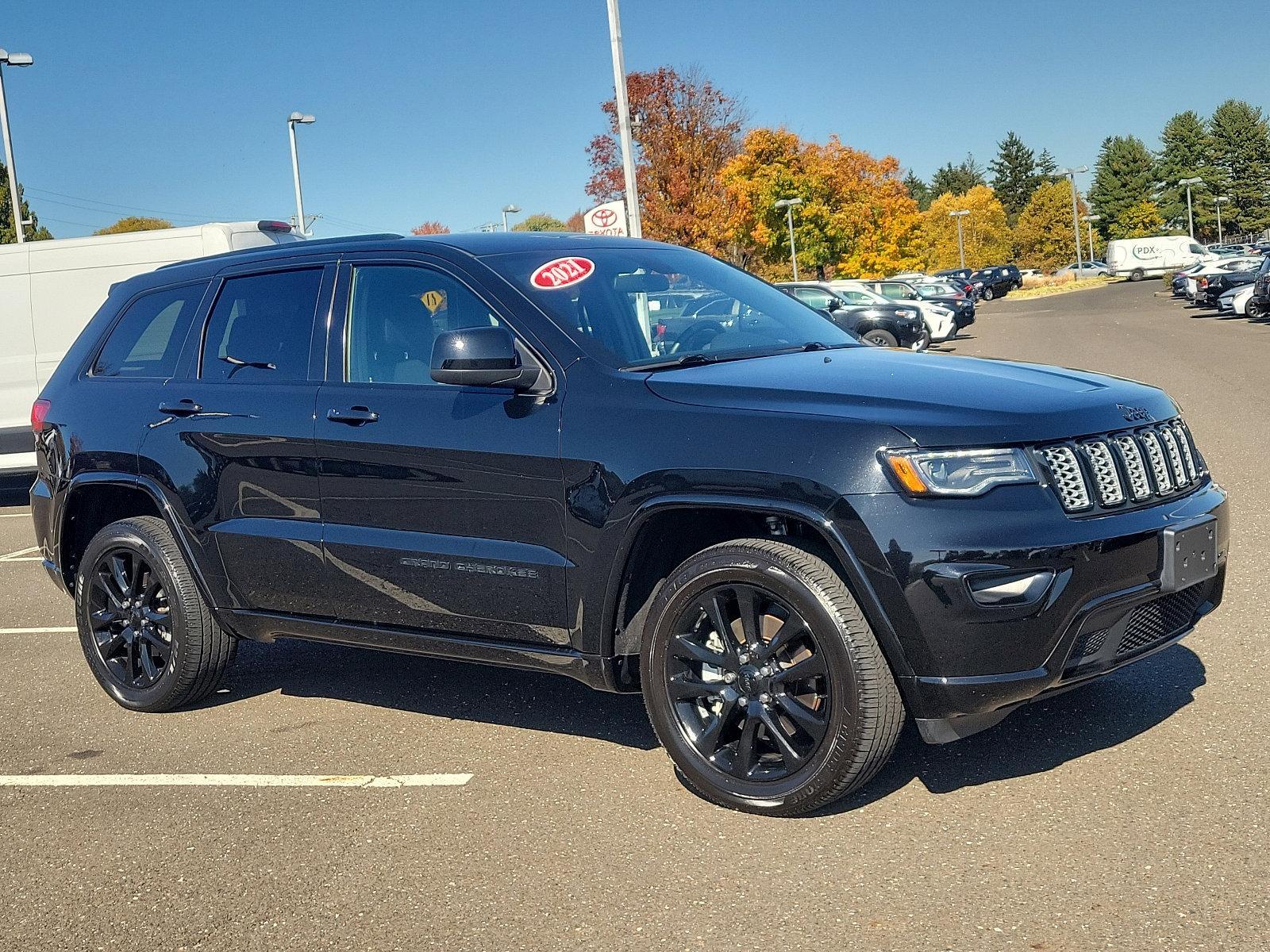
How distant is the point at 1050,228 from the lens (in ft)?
381

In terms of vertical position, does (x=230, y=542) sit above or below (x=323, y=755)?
above

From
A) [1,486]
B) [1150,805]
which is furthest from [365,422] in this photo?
[1,486]

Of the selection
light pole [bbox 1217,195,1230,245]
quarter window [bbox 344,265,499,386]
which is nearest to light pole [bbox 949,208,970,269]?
light pole [bbox 1217,195,1230,245]

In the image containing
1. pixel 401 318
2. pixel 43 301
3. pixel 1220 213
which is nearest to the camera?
pixel 401 318

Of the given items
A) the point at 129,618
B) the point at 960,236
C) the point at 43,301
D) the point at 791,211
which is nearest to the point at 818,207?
the point at 791,211

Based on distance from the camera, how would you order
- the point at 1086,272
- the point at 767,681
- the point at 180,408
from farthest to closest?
1. the point at 1086,272
2. the point at 180,408
3. the point at 767,681

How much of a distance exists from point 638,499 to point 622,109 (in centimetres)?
1654

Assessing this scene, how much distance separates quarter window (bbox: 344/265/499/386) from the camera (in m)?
4.80

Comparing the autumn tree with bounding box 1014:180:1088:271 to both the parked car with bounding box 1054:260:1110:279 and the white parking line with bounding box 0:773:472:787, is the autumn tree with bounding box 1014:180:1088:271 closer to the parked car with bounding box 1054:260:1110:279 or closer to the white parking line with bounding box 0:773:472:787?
the parked car with bounding box 1054:260:1110:279

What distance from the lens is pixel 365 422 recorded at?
480 cm

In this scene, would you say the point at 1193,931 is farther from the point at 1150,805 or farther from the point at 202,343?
the point at 202,343

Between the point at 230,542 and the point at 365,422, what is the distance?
0.89 metres

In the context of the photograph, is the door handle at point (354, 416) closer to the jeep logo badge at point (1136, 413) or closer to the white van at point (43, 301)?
the jeep logo badge at point (1136, 413)

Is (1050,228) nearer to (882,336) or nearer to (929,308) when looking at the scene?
(929,308)
